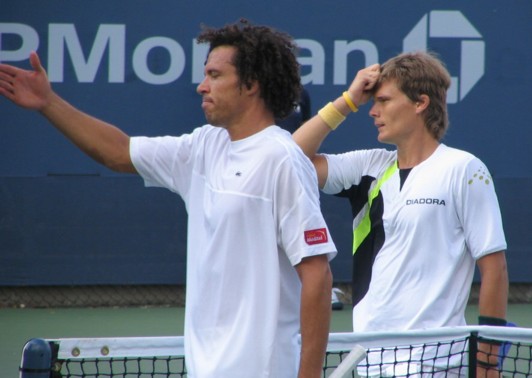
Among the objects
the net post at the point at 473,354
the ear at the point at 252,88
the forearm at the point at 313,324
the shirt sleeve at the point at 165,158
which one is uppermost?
the ear at the point at 252,88

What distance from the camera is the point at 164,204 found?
25.7 feet

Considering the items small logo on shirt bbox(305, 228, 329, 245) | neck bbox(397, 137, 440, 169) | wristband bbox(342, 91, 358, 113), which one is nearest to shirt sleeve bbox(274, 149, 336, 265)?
small logo on shirt bbox(305, 228, 329, 245)

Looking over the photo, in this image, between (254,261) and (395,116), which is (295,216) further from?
(395,116)

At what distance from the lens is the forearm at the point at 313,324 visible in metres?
2.62

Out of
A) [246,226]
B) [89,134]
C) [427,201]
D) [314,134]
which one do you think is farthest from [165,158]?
[314,134]

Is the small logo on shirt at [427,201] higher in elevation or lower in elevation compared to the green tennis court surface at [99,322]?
higher

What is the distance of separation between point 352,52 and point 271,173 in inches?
209

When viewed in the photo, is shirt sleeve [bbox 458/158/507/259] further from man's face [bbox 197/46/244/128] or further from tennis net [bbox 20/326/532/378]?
man's face [bbox 197/46/244/128]

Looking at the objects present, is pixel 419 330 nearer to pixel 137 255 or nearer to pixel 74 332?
pixel 74 332

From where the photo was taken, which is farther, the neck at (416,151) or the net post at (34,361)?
the neck at (416,151)

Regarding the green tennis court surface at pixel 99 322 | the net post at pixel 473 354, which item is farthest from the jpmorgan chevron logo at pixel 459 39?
the net post at pixel 473 354

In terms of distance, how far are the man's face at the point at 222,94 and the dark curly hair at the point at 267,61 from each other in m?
0.03

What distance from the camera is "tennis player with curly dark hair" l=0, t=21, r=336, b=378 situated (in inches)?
105

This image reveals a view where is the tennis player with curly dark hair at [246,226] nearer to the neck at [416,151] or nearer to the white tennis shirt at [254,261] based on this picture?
the white tennis shirt at [254,261]
